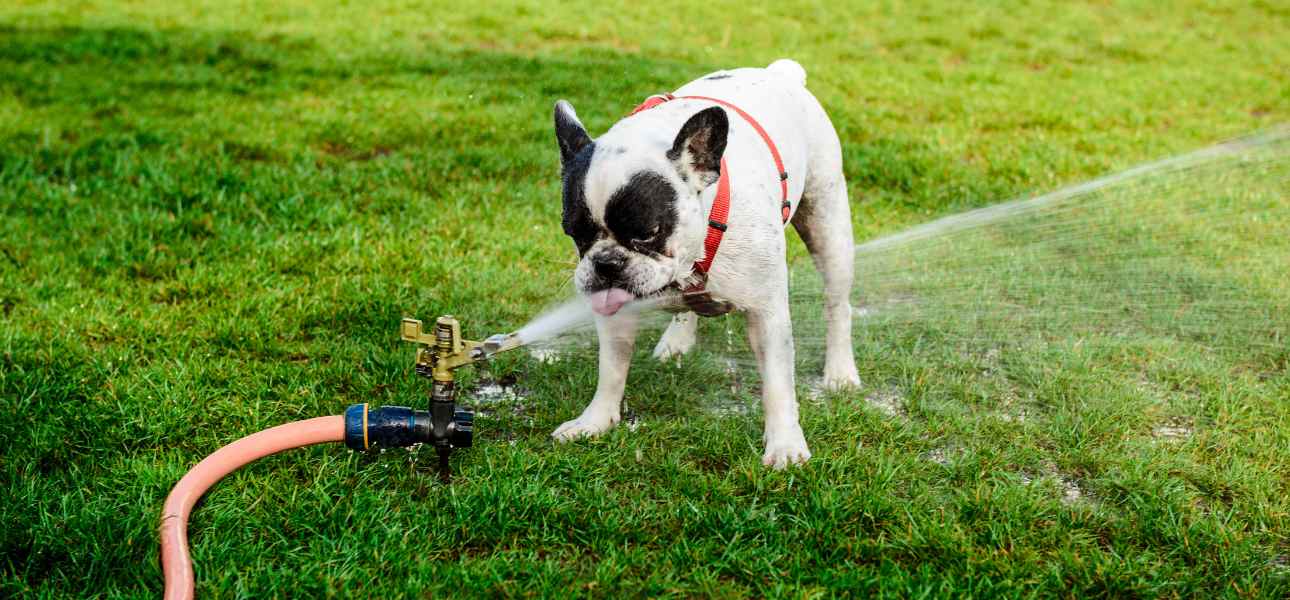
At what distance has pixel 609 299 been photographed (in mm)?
2967

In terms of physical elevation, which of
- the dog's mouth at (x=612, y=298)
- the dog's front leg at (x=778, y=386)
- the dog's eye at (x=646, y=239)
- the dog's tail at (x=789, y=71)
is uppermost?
the dog's tail at (x=789, y=71)

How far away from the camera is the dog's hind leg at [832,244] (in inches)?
152

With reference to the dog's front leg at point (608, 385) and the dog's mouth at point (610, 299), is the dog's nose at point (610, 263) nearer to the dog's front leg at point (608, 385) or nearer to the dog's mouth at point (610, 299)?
the dog's mouth at point (610, 299)

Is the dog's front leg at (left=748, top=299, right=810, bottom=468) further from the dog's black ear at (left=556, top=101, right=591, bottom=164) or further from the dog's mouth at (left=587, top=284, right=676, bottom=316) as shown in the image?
the dog's black ear at (left=556, top=101, right=591, bottom=164)

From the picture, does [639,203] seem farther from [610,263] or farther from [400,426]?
[400,426]

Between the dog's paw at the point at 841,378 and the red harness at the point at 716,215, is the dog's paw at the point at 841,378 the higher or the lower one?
the lower one

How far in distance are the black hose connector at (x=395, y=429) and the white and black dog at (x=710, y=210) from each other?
0.53 m

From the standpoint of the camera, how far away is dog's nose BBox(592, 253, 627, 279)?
2.87 meters

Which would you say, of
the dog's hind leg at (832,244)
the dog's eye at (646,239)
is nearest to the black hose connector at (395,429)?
the dog's eye at (646,239)

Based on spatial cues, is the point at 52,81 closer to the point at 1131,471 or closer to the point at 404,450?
the point at 404,450

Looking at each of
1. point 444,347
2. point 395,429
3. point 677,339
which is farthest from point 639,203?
point 677,339

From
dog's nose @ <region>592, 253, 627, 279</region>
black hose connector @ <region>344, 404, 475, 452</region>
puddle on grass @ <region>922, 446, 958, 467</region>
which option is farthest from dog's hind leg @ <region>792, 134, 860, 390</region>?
black hose connector @ <region>344, 404, 475, 452</region>

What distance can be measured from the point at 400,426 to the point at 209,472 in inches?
21.5

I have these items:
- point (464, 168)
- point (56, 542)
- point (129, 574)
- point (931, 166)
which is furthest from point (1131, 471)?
point (464, 168)
